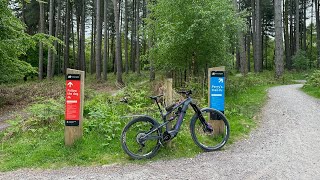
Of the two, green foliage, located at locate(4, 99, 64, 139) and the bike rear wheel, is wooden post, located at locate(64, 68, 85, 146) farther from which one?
green foliage, located at locate(4, 99, 64, 139)

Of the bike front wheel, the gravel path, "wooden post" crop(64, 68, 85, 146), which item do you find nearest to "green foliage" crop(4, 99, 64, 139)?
"wooden post" crop(64, 68, 85, 146)

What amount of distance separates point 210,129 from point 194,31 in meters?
5.77

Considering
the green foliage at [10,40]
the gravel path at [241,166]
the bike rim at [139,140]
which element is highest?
the green foliage at [10,40]

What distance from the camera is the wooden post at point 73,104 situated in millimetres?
5500

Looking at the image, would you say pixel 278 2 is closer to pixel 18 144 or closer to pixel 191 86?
pixel 191 86

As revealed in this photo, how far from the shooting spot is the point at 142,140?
5.19 m

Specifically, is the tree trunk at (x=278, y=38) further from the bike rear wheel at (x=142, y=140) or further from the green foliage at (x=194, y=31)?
the bike rear wheel at (x=142, y=140)

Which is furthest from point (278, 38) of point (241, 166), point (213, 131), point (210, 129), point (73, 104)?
point (73, 104)

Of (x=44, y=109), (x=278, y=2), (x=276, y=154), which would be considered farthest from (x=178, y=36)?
(x=278, y=2)

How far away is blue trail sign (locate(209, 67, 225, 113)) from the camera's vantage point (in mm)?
6039

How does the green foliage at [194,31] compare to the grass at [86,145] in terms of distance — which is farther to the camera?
the green foliage at [194,31]

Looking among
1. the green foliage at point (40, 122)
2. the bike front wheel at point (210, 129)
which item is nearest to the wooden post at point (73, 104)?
the green foliage at point (40, 122)

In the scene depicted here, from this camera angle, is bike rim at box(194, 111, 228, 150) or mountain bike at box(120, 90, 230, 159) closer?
mountain bike at box(120, 90, 230, 159)

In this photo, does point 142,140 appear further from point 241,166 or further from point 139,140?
point 241,166
